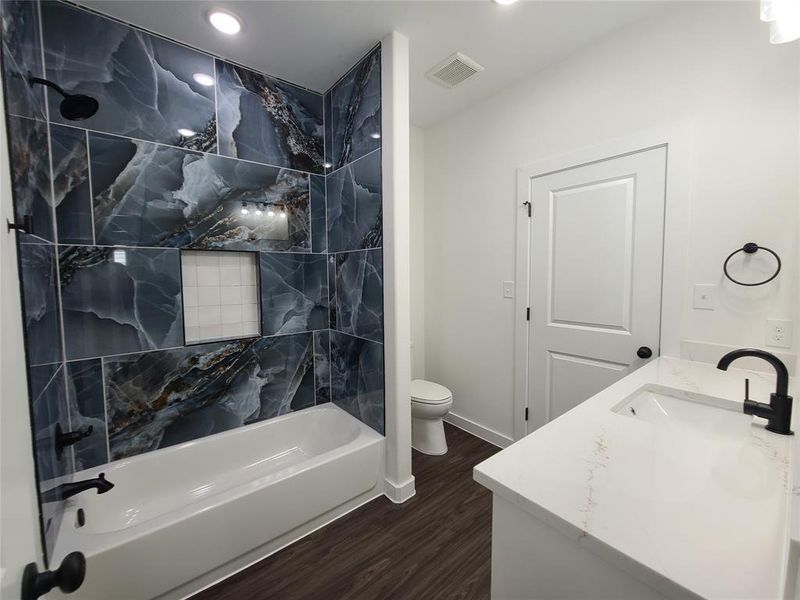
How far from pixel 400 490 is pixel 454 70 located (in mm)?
2587

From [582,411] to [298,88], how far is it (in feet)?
8.41

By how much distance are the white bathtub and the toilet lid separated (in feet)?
1.56

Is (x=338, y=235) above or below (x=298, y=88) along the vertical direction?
below

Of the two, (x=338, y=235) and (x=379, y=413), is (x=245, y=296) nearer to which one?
(x=338, y=235)

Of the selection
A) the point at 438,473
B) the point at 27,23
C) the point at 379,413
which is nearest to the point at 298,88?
the point at 27,23

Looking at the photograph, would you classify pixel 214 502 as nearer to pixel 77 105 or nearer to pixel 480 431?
pixel 77 105

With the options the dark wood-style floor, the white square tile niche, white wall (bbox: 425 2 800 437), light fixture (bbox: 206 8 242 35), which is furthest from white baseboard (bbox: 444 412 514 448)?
light fixture (bbox: 206 8 242 35)

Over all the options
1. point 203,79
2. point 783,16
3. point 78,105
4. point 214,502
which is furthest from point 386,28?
point 214,502

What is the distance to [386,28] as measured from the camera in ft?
5.63

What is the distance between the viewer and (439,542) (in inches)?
63.5

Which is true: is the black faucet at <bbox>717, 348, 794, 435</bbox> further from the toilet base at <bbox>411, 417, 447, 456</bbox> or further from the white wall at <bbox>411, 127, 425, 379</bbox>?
the white wall at <bbox>411, 127, 425, 379</bbox>

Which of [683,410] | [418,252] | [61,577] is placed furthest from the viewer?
[418,252]

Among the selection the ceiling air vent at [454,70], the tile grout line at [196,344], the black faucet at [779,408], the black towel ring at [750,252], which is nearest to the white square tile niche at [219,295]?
the tile grout line at [196,344]

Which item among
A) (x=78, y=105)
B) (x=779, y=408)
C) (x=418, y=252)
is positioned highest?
(x=78, y=105)
